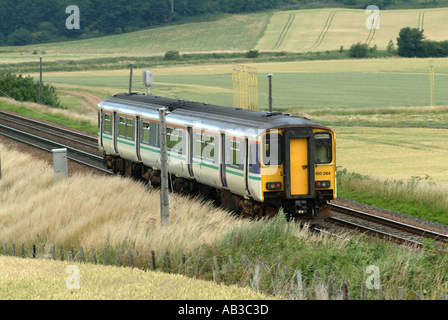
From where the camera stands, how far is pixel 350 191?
23453 mm

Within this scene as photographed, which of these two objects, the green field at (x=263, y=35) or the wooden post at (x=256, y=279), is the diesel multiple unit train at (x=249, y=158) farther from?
the green field at (x=263, y=35)

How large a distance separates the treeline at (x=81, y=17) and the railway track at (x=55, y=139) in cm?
11618

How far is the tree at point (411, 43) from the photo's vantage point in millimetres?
109938

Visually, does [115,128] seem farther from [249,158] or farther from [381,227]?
[381,227]

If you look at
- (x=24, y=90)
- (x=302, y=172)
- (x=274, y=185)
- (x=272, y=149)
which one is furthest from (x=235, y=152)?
(x=24, y=90)

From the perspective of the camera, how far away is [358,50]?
366 feet

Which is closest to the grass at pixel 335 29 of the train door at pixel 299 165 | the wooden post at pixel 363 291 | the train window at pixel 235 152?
the train window at pixel 235 152

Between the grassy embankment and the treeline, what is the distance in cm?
13620

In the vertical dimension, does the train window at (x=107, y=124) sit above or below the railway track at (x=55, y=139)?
above

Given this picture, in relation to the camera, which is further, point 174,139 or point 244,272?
point 174,139

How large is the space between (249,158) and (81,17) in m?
147

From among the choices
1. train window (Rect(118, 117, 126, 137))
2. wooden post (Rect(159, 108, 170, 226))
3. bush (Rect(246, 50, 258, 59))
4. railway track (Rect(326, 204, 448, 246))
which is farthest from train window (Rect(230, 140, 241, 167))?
bush (Rect(246, 50, 258, 59))
